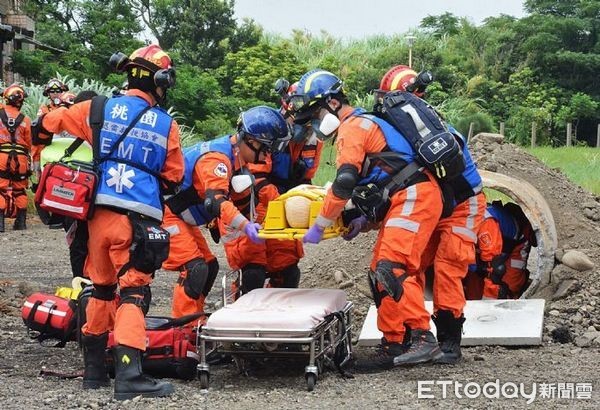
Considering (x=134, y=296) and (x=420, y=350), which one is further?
(x=420, y=350)

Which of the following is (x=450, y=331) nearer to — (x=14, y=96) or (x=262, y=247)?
(x=262, y=247)

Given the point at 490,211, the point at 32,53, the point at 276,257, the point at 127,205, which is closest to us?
the point at 127,205

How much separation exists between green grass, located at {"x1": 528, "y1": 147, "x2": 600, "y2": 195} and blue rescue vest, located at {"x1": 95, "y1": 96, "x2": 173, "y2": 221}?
851 cm

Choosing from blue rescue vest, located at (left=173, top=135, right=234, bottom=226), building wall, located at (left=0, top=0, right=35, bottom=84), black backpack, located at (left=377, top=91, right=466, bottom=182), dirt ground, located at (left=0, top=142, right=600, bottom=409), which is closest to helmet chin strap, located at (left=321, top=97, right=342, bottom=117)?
black backpack, located at (left=377, top=91, right=466, bottom=182)

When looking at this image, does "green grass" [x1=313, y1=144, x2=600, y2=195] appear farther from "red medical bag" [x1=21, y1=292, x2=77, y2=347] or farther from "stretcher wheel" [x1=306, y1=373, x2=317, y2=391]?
"stretcher wheel" [x1=306, y1=373, x2=317, y2=391]

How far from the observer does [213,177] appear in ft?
22.6

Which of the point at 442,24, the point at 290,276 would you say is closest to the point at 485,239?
the point at 290,276

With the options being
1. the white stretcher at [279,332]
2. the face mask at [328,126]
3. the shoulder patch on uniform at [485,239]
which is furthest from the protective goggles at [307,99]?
the shoulder patch on uniform at [485,239]

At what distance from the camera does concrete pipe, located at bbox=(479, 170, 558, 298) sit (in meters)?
8.87

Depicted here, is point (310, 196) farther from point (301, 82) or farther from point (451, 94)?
point (451, 94)

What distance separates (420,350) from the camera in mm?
6605

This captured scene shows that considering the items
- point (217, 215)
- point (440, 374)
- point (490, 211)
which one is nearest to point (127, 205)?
point (217, 215)

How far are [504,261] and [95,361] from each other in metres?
4.36

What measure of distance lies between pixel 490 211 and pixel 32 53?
17801 millimetres
